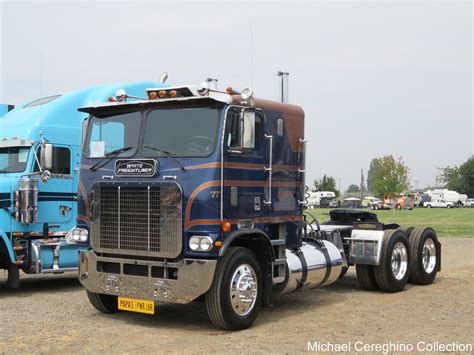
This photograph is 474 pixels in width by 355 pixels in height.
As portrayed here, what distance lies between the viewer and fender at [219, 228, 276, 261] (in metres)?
7.73

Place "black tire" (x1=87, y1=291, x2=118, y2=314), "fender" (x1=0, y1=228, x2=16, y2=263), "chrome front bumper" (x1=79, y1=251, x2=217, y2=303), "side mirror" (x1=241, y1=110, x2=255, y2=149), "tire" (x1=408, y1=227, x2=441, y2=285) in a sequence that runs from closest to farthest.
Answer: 1. "chrome front bumper" (x1=79, y1=251, x2=217, y2=303)
2. "side mirror" (x1=241, y1=110, x2=255, y2=149)
3. "black tire" (x1=87, y1=291, x2=118, y2=314)
4. "fender" (x1=0, y1=228, x2=16, y2=263)
5. "tire" (x1=408, y1=227, x2=441, y2=285)

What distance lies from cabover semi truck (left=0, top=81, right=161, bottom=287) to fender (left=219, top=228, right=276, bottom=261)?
3982 millimetres

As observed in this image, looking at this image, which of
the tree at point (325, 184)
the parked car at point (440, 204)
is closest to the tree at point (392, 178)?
the parked car at point (440, 204)

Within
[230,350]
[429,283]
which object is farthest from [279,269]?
[429,283]

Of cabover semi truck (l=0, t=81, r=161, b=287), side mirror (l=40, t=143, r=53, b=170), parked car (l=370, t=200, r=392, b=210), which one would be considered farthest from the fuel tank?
parked car (l=370, t=200, r=392, b=210)

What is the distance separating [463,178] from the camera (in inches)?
5315

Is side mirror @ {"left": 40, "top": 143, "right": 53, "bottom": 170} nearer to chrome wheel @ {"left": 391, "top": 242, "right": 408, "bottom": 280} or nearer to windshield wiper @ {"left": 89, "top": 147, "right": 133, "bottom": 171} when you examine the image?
windshield wiper @ {"left": 89, "top": 147, "right": 133, "bottom": 171}

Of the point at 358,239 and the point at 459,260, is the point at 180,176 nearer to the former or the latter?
the point at 358,239

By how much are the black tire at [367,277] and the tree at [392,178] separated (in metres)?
82.6

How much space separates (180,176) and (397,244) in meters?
5.47

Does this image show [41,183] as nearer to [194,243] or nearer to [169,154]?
[169,154]

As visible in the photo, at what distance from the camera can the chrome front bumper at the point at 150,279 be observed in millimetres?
7613

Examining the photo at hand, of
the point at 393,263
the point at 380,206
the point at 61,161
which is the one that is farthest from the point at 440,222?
the point at 380,206

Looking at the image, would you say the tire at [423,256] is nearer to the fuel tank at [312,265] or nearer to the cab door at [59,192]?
the fuel tank at [312,265]
